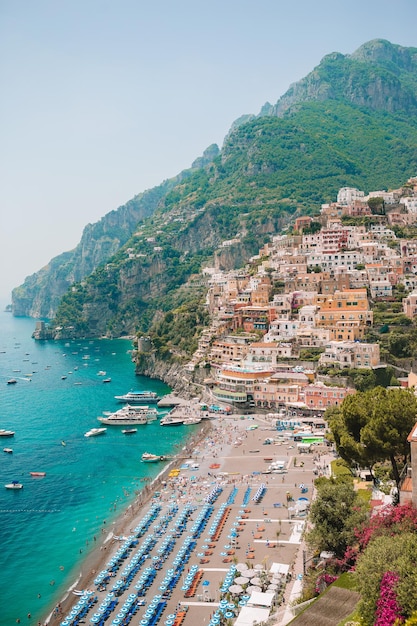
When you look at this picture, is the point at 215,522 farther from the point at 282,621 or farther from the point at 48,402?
the point at 48,402

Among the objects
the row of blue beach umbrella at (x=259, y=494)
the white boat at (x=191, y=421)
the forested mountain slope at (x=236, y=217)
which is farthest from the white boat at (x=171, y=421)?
the forested mountain slope at (x=236, y=217)

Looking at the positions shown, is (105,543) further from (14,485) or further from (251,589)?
(14,485)

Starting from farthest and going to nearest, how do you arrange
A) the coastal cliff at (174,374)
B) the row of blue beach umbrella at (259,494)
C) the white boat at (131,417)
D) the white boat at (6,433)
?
the coastal cliff at (174,374), the white boat at (131,417), the white boat at (6,433), the row of blue beach umbrella at (259,494)


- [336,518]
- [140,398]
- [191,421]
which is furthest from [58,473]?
[336,518]

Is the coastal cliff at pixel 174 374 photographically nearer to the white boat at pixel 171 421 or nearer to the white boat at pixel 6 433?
the white boat at pixel 171 421

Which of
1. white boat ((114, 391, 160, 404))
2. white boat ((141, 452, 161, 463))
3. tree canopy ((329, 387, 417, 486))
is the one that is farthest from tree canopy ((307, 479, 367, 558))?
white boat ((114, 391, 160, 404))
